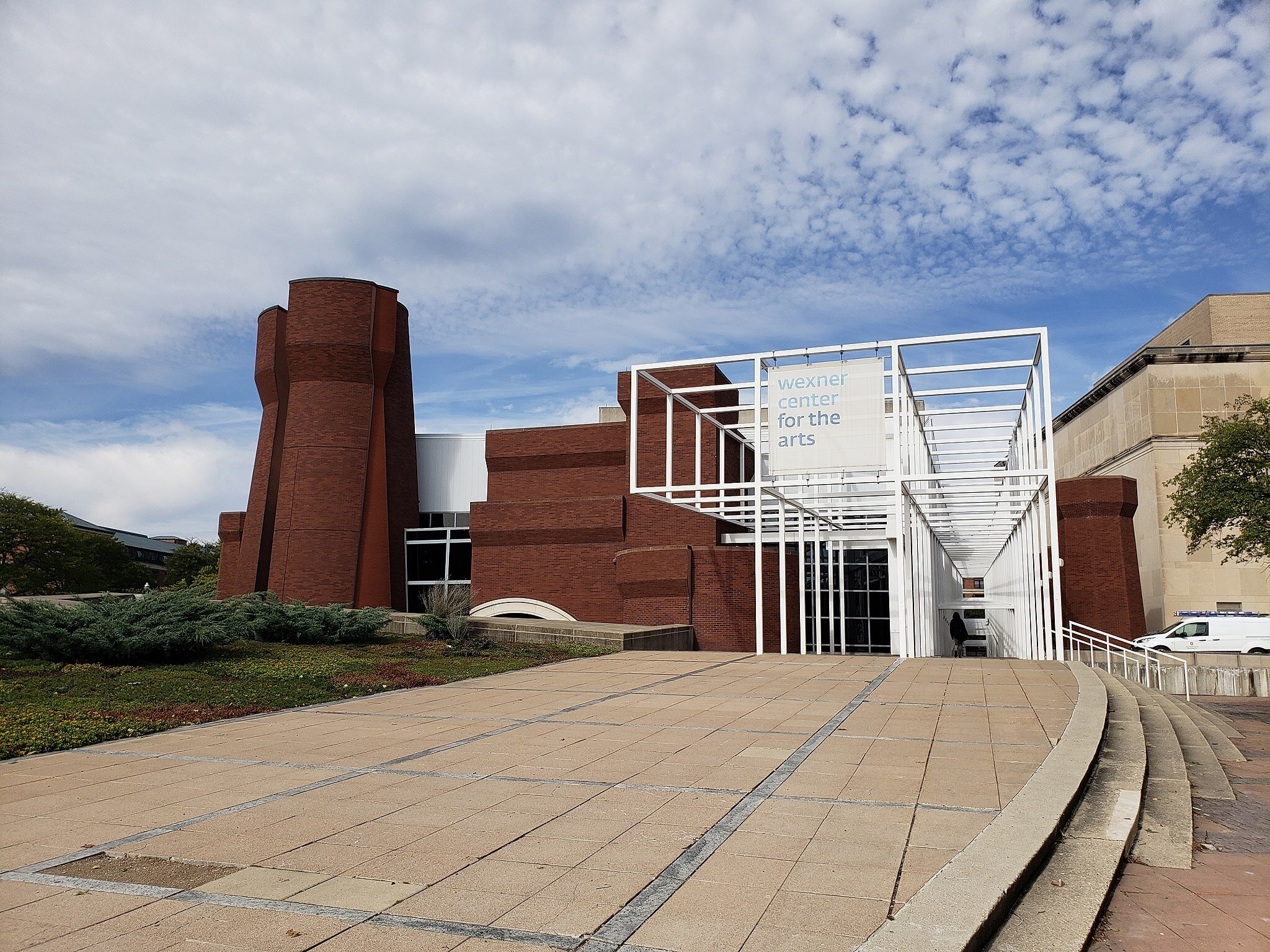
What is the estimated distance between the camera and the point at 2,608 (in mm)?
13852

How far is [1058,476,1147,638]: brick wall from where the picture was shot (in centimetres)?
3356

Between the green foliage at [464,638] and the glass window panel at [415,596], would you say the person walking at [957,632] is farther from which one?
the glass window panel at [415,596]

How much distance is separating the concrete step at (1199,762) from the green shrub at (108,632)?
12935 millimetres

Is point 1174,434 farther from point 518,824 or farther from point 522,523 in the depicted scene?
point 518,824

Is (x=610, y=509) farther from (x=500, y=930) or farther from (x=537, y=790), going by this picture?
(x=500, y=930)

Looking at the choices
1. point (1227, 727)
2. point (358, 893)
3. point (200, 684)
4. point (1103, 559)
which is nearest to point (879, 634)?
point (1103, 559)

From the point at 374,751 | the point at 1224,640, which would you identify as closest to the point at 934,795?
the point at 374,751

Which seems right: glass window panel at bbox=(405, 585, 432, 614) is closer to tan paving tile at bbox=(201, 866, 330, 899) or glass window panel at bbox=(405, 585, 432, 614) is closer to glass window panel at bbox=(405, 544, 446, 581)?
glass window panel at bbox=(405, 544, 446, 581)

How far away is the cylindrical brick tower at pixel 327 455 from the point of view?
34125 millimetres

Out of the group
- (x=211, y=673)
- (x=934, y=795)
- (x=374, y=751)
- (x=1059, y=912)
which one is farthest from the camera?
(x=211, y=673)

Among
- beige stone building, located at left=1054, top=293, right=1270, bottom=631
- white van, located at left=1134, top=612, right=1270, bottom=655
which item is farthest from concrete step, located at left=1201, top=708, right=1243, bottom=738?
beige stone building, located at left=1054, top=293, right=1270, bottom=631

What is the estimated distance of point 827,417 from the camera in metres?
17.5

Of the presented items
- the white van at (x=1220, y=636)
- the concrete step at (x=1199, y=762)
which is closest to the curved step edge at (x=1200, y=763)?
the concrete step at (x=1199, y=762)

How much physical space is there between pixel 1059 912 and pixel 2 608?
1527cm
